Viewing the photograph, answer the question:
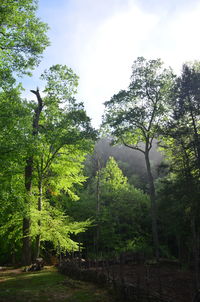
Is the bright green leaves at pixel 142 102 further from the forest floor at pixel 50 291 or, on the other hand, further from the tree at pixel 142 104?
the forest floor at pixel 50 291

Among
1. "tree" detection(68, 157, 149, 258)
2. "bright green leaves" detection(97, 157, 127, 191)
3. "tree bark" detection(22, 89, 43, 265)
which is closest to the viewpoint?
"tree bark" detection(22, 89, 43, 265)

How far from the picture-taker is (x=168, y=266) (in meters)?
17.8

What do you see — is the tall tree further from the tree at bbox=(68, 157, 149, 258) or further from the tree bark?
the tree at bbox=(68, 157, 149, 258)

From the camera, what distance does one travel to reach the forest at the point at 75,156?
1203 centimetres

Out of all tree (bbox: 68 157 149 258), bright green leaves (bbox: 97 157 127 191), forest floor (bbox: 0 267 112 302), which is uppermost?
bright green leaves (bbox: 97 157 127 191)

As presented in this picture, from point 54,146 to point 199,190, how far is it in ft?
30.4

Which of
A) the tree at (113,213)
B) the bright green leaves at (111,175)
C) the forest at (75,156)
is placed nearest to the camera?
the forest at (75,156)

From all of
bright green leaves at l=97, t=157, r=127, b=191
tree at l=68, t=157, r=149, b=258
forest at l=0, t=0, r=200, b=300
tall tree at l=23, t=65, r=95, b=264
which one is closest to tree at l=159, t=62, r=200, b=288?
forest at l=0, t=0, r=200, b=300

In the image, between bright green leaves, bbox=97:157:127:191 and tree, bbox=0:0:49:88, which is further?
bright green leaves, bbox=97:157:127:191

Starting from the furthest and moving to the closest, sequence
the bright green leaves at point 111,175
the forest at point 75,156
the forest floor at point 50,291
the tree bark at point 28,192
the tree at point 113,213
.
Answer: the bright green leaves at point 111,175 < the tree at point 113,213 < the tree bark at point 28,192 < the forest at point 75,156 < the forest floor at point 50,291

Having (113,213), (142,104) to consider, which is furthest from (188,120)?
(113,213)

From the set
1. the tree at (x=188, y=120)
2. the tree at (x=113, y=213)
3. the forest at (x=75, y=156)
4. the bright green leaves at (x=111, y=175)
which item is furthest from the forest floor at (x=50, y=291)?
the bright green leaves at (x=111, y=175)

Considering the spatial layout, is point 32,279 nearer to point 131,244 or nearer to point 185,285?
point 185,285

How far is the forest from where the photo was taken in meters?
12.0
